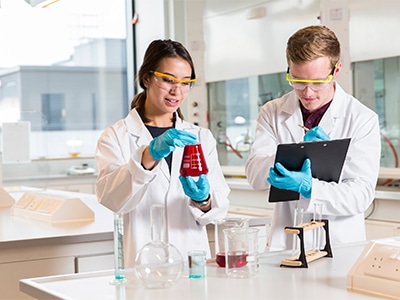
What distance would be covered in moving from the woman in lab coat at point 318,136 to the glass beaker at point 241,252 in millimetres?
377

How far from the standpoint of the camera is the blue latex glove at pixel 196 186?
2443 millimetres

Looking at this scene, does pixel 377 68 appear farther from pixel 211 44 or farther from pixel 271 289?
pixel 271 289

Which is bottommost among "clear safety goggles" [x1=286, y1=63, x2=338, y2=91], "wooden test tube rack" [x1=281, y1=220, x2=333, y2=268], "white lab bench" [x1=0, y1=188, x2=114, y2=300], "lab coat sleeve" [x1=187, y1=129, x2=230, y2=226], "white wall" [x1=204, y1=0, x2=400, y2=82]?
"white lab bench" [x1=0, y1=188, x2=114, y2=300]

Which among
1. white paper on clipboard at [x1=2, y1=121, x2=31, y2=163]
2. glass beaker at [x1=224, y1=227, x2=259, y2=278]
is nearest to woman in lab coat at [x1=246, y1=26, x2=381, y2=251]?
glass beaker at [x1=224, y1=227, x2=259, y2=278]

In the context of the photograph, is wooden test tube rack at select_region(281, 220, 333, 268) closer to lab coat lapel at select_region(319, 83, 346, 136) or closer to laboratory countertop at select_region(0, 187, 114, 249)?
lab coat lapel at select_region(319, 83, 346, 136)

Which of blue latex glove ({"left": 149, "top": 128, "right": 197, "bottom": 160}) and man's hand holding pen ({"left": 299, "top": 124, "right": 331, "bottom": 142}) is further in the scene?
man's hand holding pen ({"left": 299, "top": 124, "right": 331, "bottom": 142})

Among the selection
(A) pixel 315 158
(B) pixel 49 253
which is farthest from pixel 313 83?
(B) pixel 49 253

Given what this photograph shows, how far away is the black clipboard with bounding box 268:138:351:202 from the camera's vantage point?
2.30 m

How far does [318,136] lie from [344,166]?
19cm

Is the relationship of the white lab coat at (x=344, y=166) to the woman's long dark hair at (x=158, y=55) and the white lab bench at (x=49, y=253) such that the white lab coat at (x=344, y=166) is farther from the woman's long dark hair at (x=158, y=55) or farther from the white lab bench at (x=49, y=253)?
the white lab bench at (x=49, y=253)

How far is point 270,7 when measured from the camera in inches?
225

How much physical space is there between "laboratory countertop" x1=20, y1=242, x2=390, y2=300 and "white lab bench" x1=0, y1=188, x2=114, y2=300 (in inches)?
44.0

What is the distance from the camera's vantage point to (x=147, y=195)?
8.68 ft

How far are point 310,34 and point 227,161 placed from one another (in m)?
3.83
